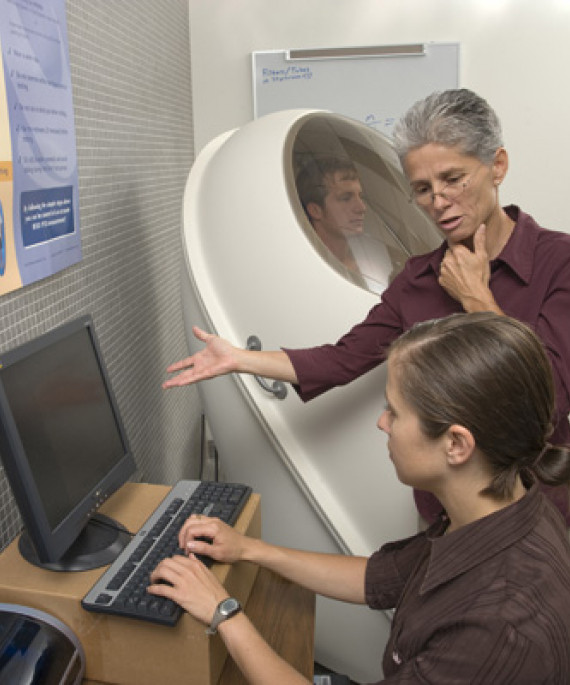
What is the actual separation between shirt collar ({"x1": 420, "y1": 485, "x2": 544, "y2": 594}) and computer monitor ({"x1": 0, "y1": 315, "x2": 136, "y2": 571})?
1.60ft

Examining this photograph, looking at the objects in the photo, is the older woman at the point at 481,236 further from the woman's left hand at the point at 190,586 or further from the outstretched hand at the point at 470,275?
the woman's left hand at the point at 190,586

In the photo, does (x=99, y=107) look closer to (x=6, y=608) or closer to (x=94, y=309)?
(x=94, y=309)

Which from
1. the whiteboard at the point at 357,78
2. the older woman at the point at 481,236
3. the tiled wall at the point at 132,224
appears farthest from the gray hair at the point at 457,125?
the whiteboard at the point at 357,78

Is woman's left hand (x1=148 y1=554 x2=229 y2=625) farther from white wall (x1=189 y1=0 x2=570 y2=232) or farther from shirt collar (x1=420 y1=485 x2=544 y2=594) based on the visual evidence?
white wall (x1=189 y1=0 x2=570 y2=232)

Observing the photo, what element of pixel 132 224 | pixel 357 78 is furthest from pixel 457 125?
pixel 357 78

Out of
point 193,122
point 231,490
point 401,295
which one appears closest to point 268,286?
point 401,295

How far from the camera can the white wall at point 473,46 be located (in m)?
2.69

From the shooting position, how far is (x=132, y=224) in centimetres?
189

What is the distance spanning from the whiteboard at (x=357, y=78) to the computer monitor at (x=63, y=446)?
2072 millimetres

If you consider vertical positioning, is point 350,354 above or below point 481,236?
below

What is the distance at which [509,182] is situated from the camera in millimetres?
2861

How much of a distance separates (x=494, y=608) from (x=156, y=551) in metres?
0.51

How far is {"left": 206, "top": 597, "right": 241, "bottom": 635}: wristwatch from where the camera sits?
86 cm

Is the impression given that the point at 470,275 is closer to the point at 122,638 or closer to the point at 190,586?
the point at 190,586
